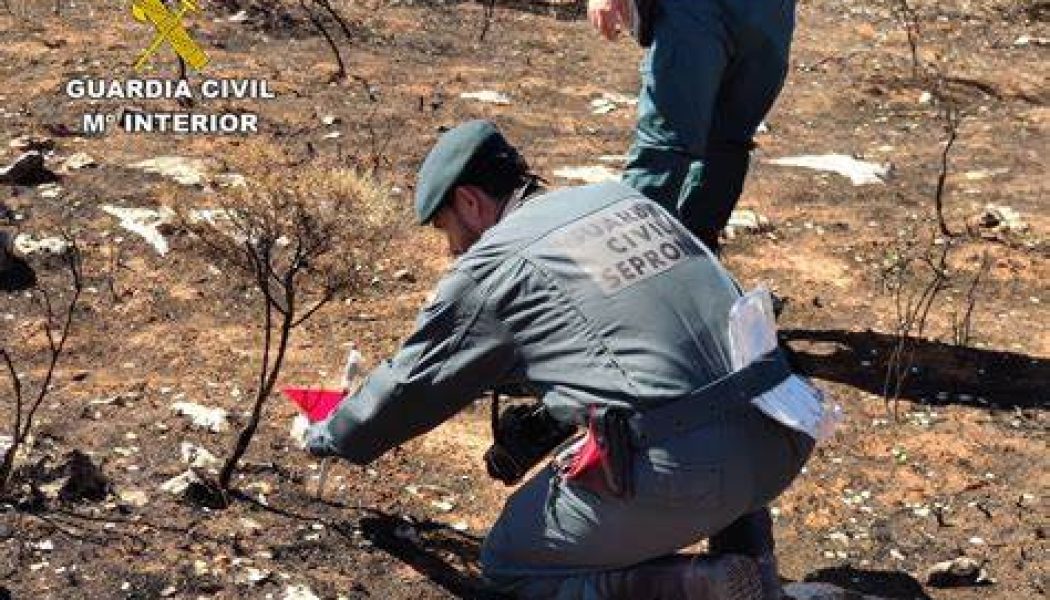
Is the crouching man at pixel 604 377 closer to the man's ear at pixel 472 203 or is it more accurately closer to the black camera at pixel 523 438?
the man's ear at pixel 472 203

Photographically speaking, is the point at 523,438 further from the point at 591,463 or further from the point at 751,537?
the point at 751,537

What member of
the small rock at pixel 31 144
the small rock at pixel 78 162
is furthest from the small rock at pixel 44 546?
the small rock at pixel 31 144

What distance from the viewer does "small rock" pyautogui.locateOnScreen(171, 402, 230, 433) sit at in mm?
3842

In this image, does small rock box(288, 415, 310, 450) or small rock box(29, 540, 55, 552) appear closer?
small rock box(29, 540, 55, 552)

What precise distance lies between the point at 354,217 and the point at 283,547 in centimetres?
211

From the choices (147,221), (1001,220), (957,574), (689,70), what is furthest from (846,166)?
(957,574)

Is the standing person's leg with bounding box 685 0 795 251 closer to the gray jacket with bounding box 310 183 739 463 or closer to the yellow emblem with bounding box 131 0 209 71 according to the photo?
the gray jacket with bounding box 310 183 739 463

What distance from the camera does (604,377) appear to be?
8.80 feet

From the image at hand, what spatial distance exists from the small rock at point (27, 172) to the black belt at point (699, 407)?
351cm

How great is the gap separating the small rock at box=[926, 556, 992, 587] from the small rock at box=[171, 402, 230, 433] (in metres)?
1.84

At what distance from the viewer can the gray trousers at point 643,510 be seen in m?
2.69

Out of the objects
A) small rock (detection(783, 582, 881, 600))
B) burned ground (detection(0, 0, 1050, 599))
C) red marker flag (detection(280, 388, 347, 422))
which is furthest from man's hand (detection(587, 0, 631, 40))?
small rock (detection(783, 582, 881, 600))

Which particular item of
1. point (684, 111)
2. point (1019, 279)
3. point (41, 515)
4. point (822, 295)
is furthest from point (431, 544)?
point (1019, 279)

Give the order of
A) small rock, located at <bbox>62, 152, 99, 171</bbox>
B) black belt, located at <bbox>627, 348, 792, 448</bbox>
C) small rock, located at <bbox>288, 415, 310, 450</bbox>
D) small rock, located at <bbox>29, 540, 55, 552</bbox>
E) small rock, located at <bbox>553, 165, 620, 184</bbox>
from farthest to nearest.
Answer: small rock, located at <bbox>553, 165, 620, 184</bbox>
small rock, located at <bbox>62, 152, 99, 171</bbox>
small rock, located at <bbox>288, 415, 310, 450</bbox>
small rock, located at <bbox>29, 540, 55, 552</bbox>
black belt, located at <bbox>627, 348, 792, 448</bbox>
